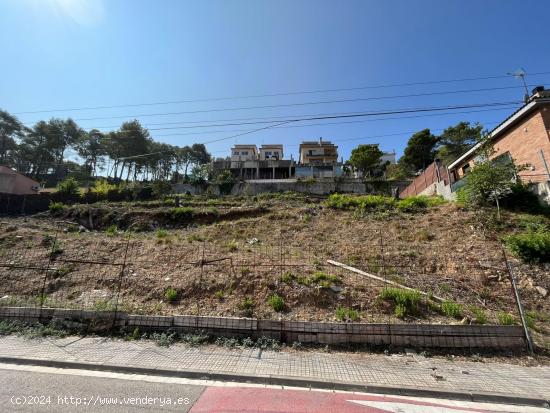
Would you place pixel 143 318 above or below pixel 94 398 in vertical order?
above

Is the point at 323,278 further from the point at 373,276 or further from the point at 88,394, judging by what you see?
the point at 88,394

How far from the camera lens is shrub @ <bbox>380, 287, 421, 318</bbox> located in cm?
509

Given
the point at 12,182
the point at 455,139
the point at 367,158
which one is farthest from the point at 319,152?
the point at 12,182

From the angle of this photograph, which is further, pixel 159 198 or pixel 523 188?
pixel 159 198

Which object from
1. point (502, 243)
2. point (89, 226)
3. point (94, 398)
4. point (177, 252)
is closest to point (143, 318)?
point (94, 398)

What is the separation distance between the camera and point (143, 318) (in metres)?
5.14

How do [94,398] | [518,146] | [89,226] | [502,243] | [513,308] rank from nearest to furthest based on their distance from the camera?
[94,398] → [513,308] → [502,243] → [518,146] → [89,226]

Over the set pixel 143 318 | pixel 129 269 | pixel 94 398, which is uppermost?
pixel 129 269

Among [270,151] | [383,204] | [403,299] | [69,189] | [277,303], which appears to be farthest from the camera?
[270,151]

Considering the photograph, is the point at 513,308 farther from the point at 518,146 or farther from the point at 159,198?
the point at 159,198

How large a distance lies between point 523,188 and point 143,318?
1540 cm

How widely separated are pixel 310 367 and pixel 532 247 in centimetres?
796

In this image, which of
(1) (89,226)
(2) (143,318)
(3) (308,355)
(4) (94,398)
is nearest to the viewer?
(4) (94,398)

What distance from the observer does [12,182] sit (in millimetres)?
27609
